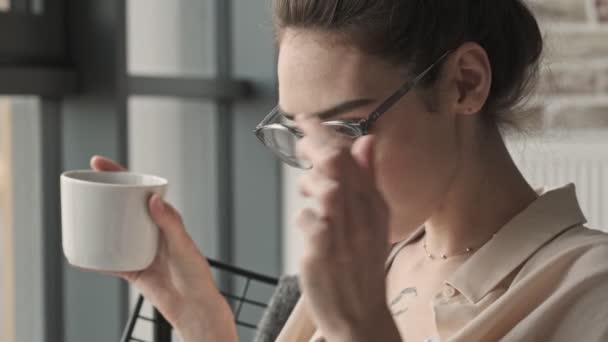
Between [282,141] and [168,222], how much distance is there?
6.9 inches

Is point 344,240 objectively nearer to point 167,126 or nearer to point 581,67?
point 167,126

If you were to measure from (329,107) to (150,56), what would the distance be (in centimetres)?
154

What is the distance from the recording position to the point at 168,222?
3.95ft

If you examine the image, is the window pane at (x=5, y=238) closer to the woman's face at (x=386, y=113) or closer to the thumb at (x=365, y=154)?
the woman's face at (x=386, y=113)

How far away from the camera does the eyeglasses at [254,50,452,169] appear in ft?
3.44

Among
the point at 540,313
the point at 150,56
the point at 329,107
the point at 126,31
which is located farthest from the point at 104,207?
the point at 150,56

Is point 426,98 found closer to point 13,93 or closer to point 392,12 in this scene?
point 392,12

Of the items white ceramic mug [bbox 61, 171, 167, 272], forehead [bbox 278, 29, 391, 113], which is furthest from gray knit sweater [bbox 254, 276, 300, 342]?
forehead [bbox 278, 29, 391, 113]

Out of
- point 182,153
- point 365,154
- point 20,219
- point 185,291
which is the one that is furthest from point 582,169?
point 365,154

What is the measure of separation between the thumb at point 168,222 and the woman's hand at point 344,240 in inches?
16.0

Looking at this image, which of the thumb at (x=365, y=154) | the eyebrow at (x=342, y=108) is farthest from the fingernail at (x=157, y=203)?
the thumb at (x=365, y=154)

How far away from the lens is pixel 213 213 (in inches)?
110

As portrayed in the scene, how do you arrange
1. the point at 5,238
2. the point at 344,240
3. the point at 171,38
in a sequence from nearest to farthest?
1. the point at 344,240
2. the point at 5,238
3. the point at 171,38

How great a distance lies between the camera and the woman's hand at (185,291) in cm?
127
